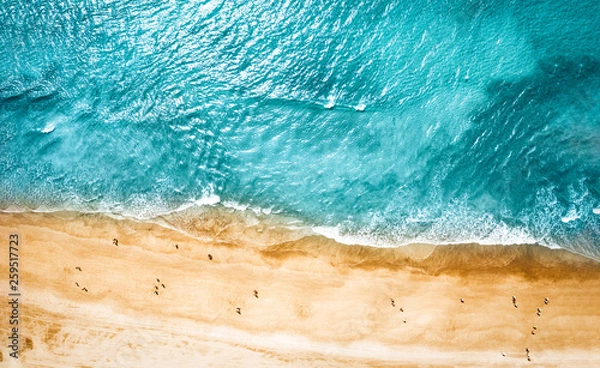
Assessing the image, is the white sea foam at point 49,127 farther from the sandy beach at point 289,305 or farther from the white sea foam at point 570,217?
the white sea foam at point 570,217

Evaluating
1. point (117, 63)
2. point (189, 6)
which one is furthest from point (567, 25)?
point (117, 63)

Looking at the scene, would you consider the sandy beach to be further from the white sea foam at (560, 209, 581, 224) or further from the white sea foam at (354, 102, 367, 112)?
the white sea foam at (354, 102, 367, 112)

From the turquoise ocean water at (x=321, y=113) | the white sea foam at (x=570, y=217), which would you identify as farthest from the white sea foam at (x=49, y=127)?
the white sea foam at (x=570, y=217)

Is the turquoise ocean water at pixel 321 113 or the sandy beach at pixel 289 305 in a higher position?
the turquoise ocean water at pixel 321 113

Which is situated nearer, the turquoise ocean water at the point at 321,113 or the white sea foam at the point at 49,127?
the turquoise ocean water at the point at 321,113

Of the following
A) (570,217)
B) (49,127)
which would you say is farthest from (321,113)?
(49,127)

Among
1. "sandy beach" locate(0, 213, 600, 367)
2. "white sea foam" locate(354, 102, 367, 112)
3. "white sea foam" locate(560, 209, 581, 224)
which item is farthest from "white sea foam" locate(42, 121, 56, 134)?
"white sea foam" locate(560, 209, 581, 224)
